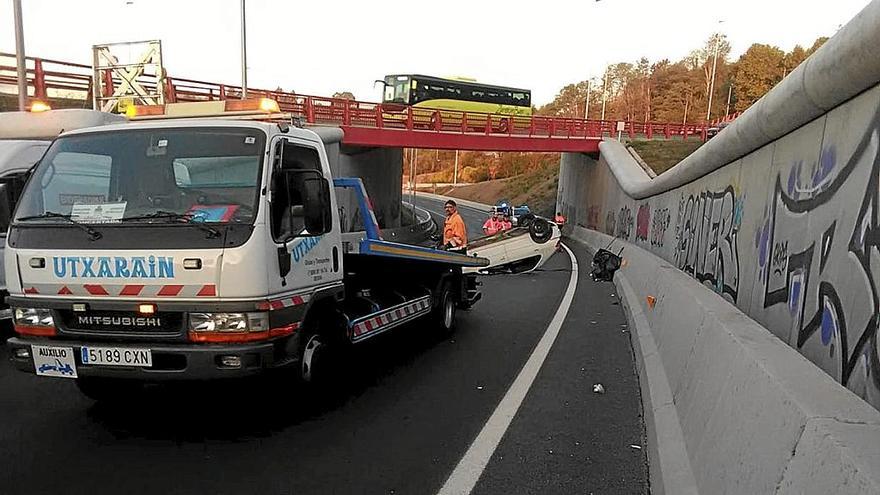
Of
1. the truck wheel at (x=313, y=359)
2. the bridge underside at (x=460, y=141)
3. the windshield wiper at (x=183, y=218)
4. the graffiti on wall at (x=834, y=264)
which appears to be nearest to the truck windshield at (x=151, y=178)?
the windshield wiper at (x=183, y=218)

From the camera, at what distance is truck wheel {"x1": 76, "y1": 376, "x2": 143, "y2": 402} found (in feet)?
17.7

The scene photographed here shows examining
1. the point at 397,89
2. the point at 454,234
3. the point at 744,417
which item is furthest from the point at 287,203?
the point at 397,89

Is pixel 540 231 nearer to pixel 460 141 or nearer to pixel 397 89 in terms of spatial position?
pixel 460 141

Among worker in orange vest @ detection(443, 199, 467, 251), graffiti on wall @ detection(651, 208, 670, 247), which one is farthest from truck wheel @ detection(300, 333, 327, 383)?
graffiti on wall @ detection(651, 208, 670, 247)

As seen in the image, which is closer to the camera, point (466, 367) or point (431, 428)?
point (431, 428)

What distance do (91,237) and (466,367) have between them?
3.91 metres

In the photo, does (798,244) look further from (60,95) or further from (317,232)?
(60,95)

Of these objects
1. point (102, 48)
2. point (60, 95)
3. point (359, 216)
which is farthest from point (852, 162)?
point (60, 95)

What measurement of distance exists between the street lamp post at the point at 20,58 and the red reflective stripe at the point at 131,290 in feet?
46.8

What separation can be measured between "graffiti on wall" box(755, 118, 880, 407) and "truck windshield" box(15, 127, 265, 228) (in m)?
3.72

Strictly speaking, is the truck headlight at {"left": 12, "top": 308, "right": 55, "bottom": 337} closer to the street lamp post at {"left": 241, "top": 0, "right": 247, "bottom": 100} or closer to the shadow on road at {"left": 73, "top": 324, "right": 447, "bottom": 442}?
the shadow on road at {"left": 73, "top": 324, "right": 447, "bottom": 442}

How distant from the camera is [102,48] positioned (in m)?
10.8

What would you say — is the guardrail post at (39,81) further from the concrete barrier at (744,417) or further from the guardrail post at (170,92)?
the concrete barrier at (744,417)

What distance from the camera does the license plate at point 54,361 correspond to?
467cm
